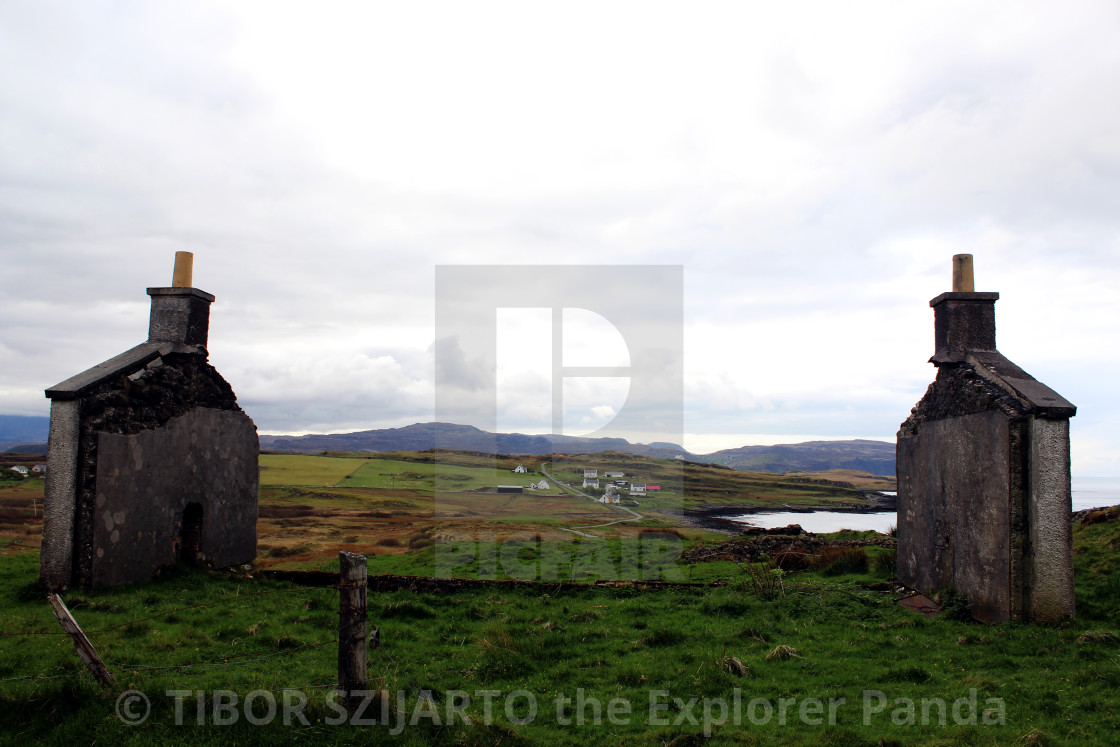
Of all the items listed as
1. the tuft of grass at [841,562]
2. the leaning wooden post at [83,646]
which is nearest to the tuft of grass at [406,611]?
the leaning wooden post at [83,646]

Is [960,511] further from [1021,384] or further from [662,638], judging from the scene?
[662,638]

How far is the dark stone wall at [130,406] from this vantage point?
12.5 meters

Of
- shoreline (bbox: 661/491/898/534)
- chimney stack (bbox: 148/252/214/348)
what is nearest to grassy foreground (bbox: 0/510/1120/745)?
chimney stack (bbox: 148/252/214/348)

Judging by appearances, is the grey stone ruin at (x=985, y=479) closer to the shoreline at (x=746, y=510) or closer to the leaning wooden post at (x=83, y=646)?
the leaning wooden post at (x=83, y=646)

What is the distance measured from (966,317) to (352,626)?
13.9m

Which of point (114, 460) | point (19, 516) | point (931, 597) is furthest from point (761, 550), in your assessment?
point (19, 516)

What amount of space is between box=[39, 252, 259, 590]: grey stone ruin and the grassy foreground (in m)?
0.98

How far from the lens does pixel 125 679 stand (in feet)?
23.8

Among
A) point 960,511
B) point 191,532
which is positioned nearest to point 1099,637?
point 960,511

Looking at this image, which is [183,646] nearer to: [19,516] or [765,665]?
[765,665]

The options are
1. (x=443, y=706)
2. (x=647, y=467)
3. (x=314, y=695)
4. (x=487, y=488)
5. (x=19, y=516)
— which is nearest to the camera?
(x=314, y=695)

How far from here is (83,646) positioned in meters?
6.73

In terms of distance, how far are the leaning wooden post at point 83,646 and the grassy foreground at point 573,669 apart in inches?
5.8

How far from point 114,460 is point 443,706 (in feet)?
32.8
